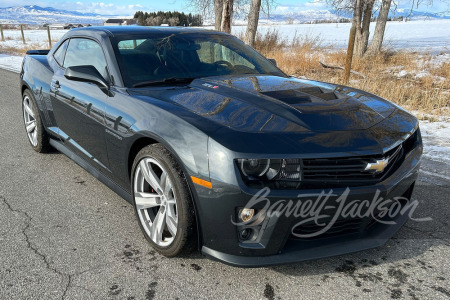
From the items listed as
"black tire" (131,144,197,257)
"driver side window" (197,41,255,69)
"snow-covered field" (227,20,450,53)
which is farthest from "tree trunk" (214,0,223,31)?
"black tire" (131,144,197,257)

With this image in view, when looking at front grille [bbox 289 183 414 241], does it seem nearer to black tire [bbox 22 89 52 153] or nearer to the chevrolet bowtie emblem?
the chevrolet bowtie emblem

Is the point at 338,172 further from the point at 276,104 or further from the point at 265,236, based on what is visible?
the point at 276,104

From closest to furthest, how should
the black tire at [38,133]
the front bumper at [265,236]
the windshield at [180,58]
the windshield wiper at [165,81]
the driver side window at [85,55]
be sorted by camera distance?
the front bumper at [265,236] < the windshield wiper at [165,81] < the windshield at [180,58] < the driver side window at [85,55] < the black tire at [38,133]

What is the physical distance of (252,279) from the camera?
92.4 inches

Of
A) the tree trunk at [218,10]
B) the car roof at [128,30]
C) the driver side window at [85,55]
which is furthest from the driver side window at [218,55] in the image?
the tree trunk at [218,10]

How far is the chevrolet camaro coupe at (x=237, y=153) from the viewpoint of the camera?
2.12m

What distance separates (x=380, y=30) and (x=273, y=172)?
12.4 metres

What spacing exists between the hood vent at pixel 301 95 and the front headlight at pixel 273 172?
0.68 meters

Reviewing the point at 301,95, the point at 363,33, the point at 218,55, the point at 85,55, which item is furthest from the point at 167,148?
the point at 363,33

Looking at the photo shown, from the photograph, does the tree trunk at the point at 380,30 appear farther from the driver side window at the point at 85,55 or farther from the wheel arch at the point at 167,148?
the wheel arch at the point at 167,148

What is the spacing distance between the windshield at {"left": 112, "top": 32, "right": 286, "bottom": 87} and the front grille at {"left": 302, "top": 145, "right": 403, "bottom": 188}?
1.57 metres

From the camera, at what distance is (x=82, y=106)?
3344mm

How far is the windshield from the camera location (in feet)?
10.5

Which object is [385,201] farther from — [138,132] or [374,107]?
[138,132]
